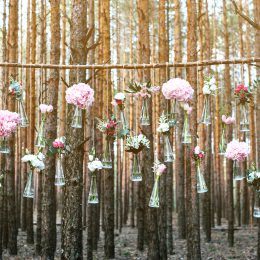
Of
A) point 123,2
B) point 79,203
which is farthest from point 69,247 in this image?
point 123,2

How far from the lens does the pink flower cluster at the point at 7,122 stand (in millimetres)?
4375

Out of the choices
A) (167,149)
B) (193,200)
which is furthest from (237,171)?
(193,200)

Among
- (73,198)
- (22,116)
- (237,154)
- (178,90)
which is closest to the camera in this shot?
(178,90)

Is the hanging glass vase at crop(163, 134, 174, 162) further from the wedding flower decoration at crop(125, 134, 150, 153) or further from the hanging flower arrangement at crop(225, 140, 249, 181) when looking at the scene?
the hanging flower arrangement at crop(225, 140, 249, 181)

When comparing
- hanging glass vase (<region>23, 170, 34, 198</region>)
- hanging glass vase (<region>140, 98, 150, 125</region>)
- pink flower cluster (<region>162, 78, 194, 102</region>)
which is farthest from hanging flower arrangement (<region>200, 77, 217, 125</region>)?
hanging glass vase (<region>23, 170, 34, 198</region>)

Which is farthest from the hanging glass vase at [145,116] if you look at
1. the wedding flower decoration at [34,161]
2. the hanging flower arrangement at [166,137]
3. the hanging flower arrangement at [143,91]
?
the wedding flower decoration at [34,161]

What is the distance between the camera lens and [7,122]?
4.41 metres

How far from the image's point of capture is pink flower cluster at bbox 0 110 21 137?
4375mm

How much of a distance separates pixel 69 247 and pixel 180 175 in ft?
20.3

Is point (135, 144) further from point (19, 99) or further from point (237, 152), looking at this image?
point (19, 99)

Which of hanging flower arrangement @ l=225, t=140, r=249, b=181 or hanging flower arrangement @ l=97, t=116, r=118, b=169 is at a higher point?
hanging flower arrangement @ l=97, t=116, r=118, b=169

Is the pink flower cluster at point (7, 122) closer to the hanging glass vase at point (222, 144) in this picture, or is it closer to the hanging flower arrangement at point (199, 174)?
the hanging flower arrangement at point (199, 174)

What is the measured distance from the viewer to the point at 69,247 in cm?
606

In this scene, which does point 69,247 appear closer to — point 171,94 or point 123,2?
point 171,94
